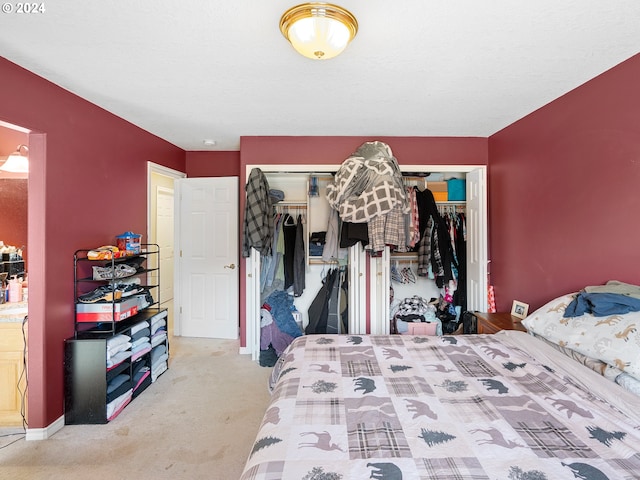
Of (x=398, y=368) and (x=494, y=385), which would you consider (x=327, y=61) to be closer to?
(x=398, y=368)

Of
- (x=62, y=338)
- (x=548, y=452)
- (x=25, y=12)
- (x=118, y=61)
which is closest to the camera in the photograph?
(x=548, y=452)

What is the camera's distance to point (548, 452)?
101 cm

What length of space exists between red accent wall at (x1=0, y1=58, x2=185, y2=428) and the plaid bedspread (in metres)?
1.65

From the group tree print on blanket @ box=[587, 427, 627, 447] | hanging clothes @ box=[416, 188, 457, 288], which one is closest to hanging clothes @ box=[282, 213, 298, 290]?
hanging clothes @ box=[416, 188, 457, 288]

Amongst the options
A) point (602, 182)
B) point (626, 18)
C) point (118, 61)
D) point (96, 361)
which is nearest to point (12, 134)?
point (118, 61)

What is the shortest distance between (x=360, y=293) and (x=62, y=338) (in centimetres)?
249

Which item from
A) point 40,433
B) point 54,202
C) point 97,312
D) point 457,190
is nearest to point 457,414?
point 97,312

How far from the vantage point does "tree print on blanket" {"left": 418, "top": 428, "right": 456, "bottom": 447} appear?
1067 millimetres

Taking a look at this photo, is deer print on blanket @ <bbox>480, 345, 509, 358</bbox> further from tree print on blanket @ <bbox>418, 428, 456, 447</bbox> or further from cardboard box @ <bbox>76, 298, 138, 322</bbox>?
cardboard box @ <bbox>76, 298, 138, 322</bbox>

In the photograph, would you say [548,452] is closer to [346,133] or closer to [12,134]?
[346,133]

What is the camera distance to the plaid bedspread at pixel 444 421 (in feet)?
3.11

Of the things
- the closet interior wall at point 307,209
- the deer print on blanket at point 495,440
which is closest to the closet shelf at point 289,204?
the closet interior wall at point 307,209

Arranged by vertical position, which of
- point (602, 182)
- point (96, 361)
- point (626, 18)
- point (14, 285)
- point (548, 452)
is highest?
point (626, 18)

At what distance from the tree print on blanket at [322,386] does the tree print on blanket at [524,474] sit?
2.30ft
